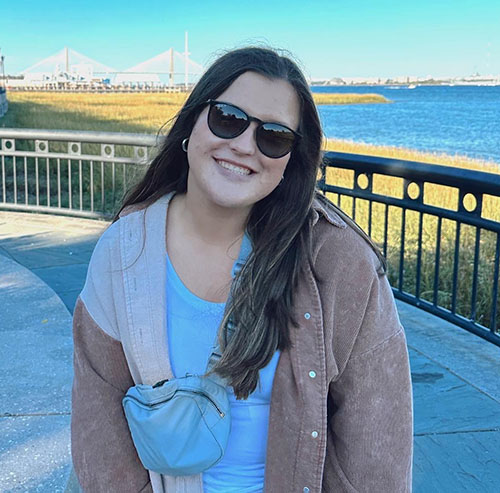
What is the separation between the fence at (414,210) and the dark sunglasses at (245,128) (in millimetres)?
494

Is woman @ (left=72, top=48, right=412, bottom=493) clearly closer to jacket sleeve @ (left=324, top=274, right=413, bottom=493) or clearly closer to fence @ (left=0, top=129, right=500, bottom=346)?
jacket sleeve @ (left=324, top=274, right=413, bottom=493)

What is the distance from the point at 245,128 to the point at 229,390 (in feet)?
1.92

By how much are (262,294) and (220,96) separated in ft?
1.49

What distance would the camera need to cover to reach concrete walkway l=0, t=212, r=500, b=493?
2385 millimetres

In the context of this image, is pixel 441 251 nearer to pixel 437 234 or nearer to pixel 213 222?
pixel 437 234

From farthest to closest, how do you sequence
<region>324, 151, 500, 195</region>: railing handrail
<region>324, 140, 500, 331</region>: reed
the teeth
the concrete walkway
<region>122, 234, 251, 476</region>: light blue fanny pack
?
1. <region>324, 140, 500, 331</region>: reed
2. <region>324, 151, 500, 195</region>: railing handrail
3. the concrete walkway
4. the teeth
5. <region>122, 234, 251, 476</region>: light blue fanny pack

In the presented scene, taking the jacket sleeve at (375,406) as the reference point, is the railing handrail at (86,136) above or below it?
above

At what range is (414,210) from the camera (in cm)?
388

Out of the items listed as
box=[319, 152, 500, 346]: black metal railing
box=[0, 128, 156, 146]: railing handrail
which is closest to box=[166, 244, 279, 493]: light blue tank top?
box=[319, 152, 500, 346]: black metal railing

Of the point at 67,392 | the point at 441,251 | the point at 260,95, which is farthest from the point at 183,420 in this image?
the point at 441,251

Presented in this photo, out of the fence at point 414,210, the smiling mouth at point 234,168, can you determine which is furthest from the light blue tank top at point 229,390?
the fence at point 414,210

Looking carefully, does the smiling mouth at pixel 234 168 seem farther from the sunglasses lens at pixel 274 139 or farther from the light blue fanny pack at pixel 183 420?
the light blue fanny pack at pixel 183 420

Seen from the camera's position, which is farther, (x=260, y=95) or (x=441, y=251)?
(x=441, y=251)

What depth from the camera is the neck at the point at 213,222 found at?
158cm
